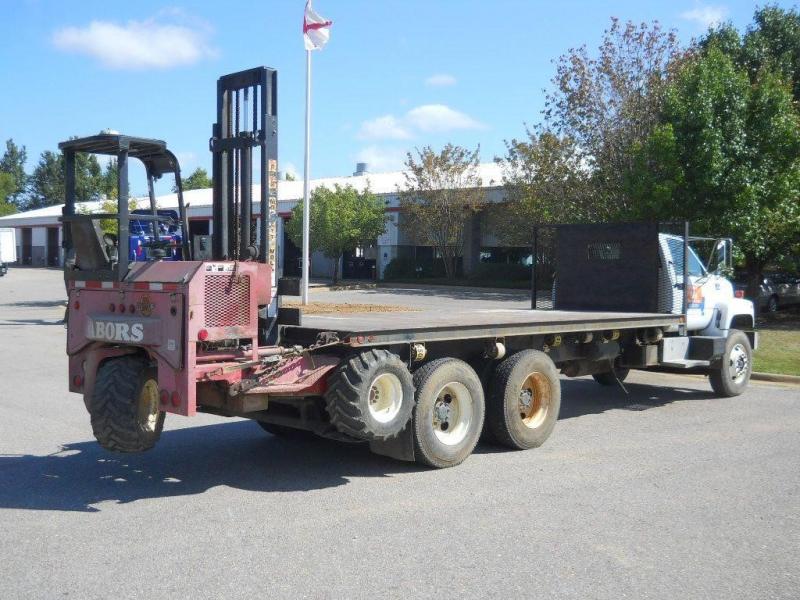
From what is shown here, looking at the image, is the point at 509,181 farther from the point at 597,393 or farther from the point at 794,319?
the point at 597,393

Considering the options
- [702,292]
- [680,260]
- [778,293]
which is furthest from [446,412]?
[778,293]

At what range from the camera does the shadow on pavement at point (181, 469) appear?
6730mm

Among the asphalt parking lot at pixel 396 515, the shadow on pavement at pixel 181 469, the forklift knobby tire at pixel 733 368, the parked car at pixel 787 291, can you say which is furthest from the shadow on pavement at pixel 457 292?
the shadow on pavement at pixel 181 469

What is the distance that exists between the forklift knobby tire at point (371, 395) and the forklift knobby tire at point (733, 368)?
652 cm

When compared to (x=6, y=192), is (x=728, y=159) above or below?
below

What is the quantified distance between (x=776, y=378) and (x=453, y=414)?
879 centimetres

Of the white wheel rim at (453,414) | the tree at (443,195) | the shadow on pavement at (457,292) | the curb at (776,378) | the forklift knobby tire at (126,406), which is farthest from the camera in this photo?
the tree at (443,195)

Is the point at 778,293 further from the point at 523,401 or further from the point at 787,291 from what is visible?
the point at 523,401

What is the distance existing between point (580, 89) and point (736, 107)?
8.20 m

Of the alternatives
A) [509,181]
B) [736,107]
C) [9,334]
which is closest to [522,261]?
[509,181]

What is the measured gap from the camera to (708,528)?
5.96m

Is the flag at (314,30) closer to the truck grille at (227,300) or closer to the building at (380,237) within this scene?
the building at (380,237)

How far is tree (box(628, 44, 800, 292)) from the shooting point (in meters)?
21.1

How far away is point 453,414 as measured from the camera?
25.5 feet
